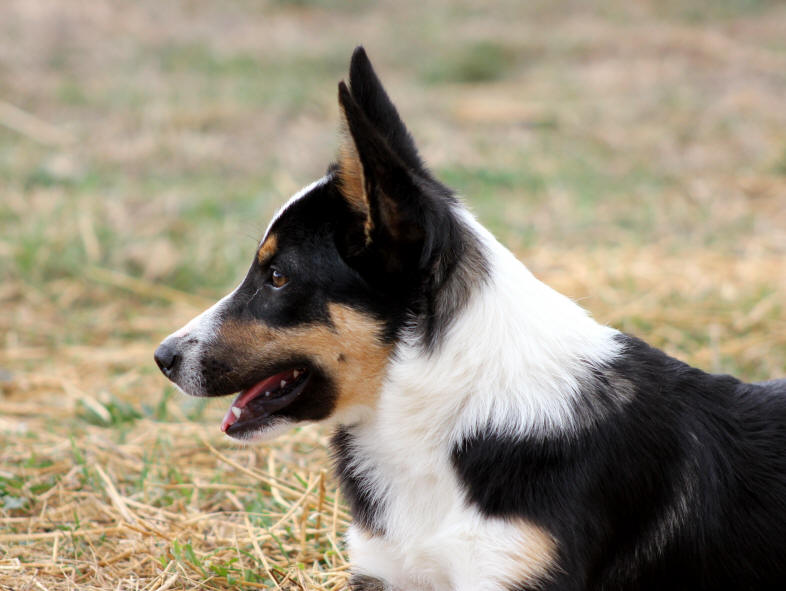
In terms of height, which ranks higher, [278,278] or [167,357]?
[278,278]

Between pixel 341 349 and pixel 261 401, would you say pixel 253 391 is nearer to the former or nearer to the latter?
pixel 261 401

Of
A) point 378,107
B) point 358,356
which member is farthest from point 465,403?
point 378,107

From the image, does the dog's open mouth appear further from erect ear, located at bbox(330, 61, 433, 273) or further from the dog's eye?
erect ear, located at bbox(330, 61, 433, 273)

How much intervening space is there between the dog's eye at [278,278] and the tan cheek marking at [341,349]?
140 millimetres

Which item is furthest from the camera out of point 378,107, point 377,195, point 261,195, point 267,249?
point 261,195

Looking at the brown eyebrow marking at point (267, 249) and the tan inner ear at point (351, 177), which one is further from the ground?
the tan inner ear at point (351, 177)

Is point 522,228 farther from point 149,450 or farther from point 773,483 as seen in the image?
point 773,483

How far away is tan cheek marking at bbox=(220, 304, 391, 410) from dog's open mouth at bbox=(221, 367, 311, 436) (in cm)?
10

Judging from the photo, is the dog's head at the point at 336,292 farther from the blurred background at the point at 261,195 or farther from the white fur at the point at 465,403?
the blurred background at the point at 261,195

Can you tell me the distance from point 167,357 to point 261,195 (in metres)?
6.55

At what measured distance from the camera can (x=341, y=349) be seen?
3012 millimetres

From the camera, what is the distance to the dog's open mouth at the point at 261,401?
3.16 m

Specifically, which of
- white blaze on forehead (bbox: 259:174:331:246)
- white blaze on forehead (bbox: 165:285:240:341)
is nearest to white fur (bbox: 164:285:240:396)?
white blaze on forehead (bbox: 165:285:240:341)

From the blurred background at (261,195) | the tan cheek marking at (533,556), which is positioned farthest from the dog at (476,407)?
the blurred background at (261,195)
